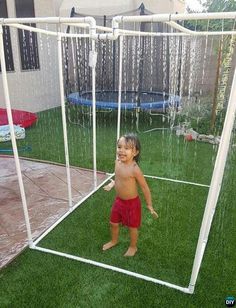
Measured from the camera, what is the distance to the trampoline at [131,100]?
7831 mm

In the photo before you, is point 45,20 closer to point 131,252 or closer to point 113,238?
point 113,238

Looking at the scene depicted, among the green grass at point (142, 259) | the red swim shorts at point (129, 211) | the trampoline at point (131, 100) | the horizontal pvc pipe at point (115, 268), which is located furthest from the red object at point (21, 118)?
the red swim shorts at point (129, 211)

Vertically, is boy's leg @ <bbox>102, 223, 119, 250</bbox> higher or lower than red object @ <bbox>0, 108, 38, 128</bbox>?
lower

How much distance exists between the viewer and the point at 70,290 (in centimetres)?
246

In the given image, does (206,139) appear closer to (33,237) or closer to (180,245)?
(180,245)

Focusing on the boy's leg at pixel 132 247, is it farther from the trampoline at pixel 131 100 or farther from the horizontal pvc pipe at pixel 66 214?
the trampoline at pixel 131 100

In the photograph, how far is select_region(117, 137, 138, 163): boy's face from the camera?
2.52 meters

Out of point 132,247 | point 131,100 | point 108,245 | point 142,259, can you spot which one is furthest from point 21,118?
point 142,259

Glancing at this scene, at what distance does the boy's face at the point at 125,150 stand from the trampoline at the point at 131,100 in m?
5.21

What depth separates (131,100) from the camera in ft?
29.7

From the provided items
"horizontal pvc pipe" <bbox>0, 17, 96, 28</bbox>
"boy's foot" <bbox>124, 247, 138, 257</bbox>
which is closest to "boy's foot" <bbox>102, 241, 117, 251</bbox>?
"boy's foot" <bbox>124, 247, 138, 257</bbox>

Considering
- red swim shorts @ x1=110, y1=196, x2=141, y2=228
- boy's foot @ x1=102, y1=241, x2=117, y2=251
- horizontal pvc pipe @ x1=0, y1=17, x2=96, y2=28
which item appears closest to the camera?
horizontal pvc pipe @ x1=0, y1=17, x2=96, y2=28

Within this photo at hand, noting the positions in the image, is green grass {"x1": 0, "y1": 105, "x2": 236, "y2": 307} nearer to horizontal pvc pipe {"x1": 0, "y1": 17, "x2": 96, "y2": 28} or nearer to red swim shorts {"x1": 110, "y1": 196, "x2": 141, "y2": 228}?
red swim shorts {"x1": 110, "y1": 196, "x2": 141, "y2": 228}

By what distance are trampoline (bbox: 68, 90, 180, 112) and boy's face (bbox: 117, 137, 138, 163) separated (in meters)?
5.21
